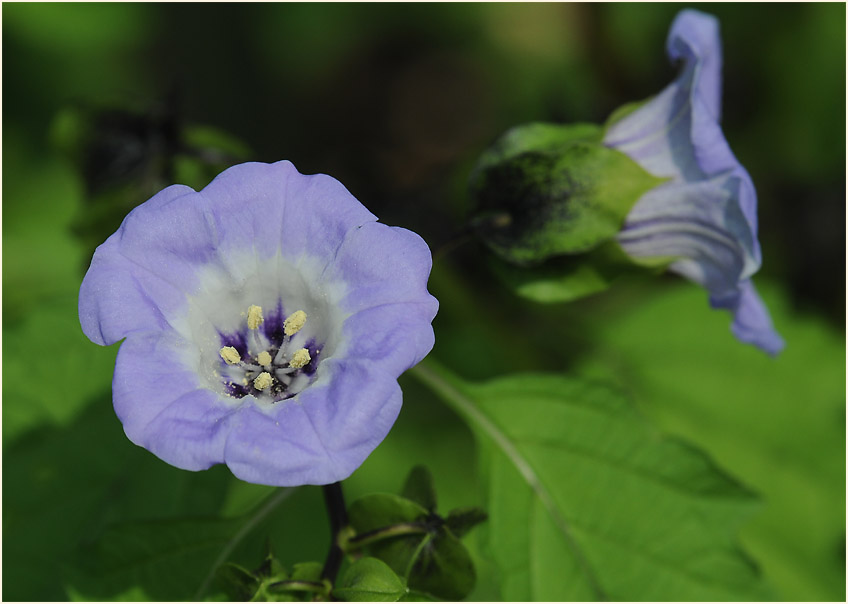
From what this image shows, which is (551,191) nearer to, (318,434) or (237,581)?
(318,434)

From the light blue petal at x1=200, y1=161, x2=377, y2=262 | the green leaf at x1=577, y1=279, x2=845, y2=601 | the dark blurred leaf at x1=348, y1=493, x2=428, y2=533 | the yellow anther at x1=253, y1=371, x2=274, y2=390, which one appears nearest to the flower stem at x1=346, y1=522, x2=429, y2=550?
the dark blurred leaf at x1=348, y1=493, x2=428, y2=533

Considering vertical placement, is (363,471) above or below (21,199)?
below

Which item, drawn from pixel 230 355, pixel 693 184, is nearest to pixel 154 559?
pixel 230 355

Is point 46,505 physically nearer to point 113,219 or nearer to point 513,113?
point 113,219

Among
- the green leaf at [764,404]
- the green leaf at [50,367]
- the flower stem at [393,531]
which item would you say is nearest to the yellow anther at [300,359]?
the flower stem at [393,531]

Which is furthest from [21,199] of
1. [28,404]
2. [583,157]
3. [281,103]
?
[583,157]

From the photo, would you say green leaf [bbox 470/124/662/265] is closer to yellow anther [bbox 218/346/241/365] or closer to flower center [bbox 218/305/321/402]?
flower center [bbox 218/305/321/402]
